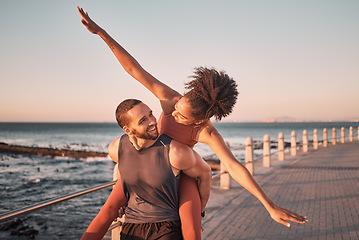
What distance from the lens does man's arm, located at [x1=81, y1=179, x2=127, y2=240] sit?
7.02 ft

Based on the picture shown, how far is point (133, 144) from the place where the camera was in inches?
78.8

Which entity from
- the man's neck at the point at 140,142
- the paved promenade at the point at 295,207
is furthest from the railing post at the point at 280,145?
the man's neck at the point at 140,142

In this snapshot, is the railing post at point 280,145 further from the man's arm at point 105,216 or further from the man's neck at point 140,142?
the man's neck at point 140,142

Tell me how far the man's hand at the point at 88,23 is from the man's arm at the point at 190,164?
3.32 feet

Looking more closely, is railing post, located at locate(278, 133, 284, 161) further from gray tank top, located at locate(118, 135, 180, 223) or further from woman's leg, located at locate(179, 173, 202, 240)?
gray tank top, located at locate(118, 135, 180, 223)

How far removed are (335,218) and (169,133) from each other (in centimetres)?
472

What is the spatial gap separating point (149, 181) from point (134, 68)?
82cm

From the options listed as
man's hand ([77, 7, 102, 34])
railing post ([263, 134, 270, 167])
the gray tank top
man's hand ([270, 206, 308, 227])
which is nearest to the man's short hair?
the gray tank top

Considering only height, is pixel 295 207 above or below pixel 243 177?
below

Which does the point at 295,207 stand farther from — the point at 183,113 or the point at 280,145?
the point at 280,145

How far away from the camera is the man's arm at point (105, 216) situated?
2.14m

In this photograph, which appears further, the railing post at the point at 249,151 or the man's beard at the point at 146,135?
the railing post at the point at 249,151

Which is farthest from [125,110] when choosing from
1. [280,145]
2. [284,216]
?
[280,145]

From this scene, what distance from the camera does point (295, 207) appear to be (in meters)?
6.44
